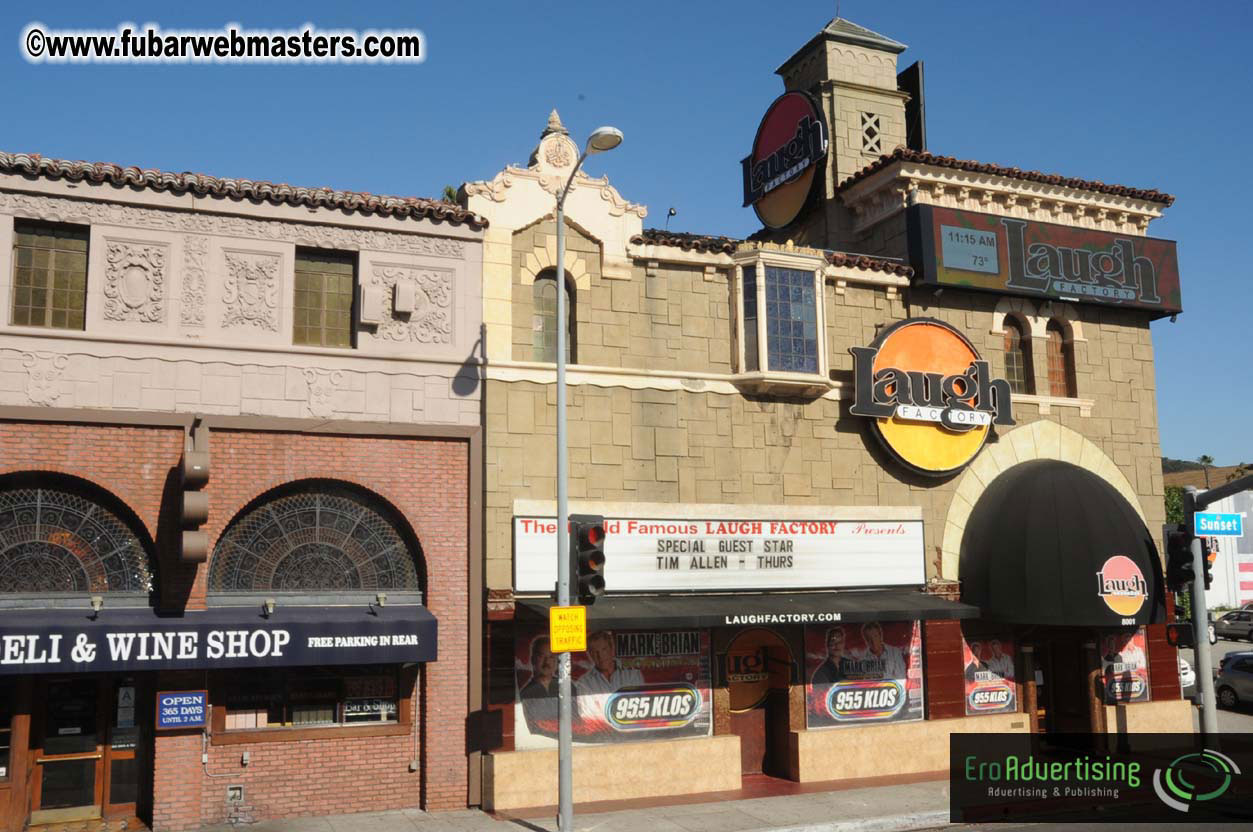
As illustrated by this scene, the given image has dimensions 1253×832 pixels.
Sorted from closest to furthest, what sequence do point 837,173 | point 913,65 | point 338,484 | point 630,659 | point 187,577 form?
1. point 187,577
2. point 338,484
3. point 630,659
4. point 837,173
5. point 913,65

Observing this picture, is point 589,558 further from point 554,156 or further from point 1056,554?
point 1056,554

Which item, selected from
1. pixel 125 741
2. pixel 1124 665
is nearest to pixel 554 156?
pixel 125 741

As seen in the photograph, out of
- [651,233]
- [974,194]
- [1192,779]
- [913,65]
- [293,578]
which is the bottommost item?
[1192,779]

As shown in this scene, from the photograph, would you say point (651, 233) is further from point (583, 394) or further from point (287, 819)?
point (287, 819)

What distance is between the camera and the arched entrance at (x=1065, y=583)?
21.6 meters

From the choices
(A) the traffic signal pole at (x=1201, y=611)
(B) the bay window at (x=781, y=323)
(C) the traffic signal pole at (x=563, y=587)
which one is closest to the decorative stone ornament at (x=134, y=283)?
(C) the traffic signal pole at (x=563, y=587)

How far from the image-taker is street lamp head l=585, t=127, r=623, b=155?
15.7m

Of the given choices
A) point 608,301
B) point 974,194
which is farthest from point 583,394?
point 974,194

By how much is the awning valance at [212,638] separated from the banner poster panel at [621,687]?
204cm

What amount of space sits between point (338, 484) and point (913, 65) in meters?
19.5

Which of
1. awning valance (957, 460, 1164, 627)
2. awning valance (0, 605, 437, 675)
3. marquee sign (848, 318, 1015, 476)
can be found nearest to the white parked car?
awning valance (957, 460, 1164, 627)

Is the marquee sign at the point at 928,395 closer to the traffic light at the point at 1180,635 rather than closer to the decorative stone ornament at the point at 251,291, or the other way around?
the traffic light at the point at 1180,635

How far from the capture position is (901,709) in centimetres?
2181

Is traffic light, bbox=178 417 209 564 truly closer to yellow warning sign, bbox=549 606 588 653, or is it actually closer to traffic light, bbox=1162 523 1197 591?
yellow warning sign, bbox=549 606 588 653
